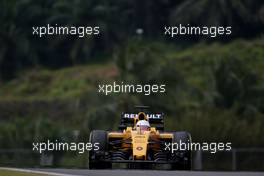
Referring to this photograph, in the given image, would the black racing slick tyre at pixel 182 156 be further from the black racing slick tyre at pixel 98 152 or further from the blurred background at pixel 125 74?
the blurred background at pixel 125 74

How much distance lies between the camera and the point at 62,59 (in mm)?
54844

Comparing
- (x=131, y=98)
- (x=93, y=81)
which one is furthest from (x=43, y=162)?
(x=93, y=81)

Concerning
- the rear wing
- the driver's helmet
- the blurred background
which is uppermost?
the blurred background

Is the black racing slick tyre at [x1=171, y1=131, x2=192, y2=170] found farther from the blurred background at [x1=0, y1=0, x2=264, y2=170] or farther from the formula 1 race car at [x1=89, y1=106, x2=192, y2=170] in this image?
the blurred background at [x1=0, y1=0, x2=264, y2=170]

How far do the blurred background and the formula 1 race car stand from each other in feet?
32.9

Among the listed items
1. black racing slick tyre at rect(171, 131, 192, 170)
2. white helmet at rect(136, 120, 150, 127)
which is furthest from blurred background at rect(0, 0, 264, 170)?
black racing slick tyre at rect(171, 131, 192, 170)

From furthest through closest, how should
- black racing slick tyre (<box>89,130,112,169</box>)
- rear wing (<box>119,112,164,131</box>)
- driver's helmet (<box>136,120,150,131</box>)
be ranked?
rear wing (<box>119,112,164,131</box>), driver's helmet (<box>136,120,150,131</box>), black racing slick tyre (<box>89,130,112,169</box>)

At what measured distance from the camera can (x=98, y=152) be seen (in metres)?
25.8

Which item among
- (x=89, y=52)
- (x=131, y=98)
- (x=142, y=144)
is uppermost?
(x=89, y=52)

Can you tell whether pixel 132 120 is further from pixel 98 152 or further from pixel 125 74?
pixel 125 74

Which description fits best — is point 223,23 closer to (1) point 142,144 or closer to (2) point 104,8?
(2) point 104,8

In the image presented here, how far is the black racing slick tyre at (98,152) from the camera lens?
84.6 ft

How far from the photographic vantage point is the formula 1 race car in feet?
84.7

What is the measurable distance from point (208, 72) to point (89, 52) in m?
11.0
